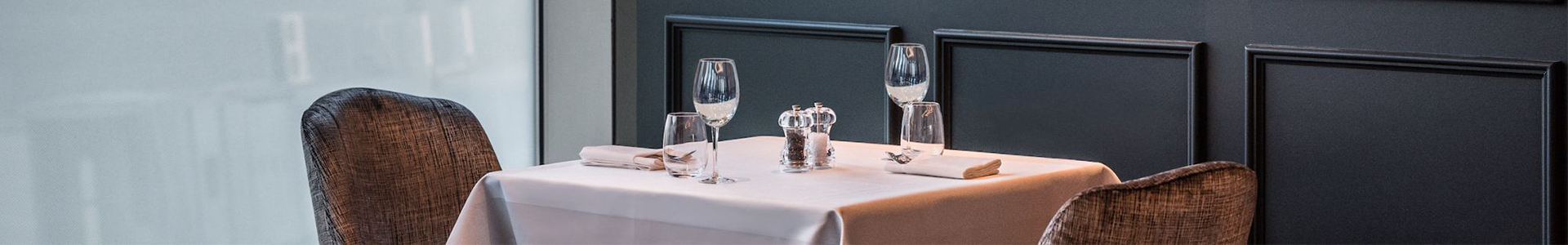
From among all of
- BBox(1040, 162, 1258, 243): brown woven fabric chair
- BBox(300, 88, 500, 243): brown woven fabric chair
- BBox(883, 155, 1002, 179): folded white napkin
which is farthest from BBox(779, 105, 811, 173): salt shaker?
BBox(1040, 162, 1258, 243): brown woven fabric chair

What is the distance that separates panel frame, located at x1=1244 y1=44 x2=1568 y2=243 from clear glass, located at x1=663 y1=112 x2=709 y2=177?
1653 mm

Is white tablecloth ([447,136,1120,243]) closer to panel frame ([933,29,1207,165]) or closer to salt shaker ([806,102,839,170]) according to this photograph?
salt shaker ([806,102,839,170])

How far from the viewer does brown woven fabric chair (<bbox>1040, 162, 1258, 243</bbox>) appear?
1.74 m

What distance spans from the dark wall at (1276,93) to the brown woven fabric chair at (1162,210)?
64.6 inches

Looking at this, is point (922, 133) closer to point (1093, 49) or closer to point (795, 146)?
point (795, 146)

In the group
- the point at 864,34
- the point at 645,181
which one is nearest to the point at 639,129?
the point at 864,34

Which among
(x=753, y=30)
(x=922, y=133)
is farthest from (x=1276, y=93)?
(x=753, y=30)

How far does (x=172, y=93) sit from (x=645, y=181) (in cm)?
204

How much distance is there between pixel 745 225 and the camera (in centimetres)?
217

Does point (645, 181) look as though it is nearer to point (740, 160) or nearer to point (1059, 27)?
point (740, 160)

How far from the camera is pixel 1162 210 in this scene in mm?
1771

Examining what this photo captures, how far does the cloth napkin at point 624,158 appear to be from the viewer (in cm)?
251

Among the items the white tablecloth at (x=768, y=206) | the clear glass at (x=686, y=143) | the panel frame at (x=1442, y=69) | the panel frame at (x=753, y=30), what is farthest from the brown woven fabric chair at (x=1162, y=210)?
the panel frame at (x=753, y=30)

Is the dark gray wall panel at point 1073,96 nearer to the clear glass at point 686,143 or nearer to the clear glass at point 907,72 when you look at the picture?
the clear glass at point 907,72
